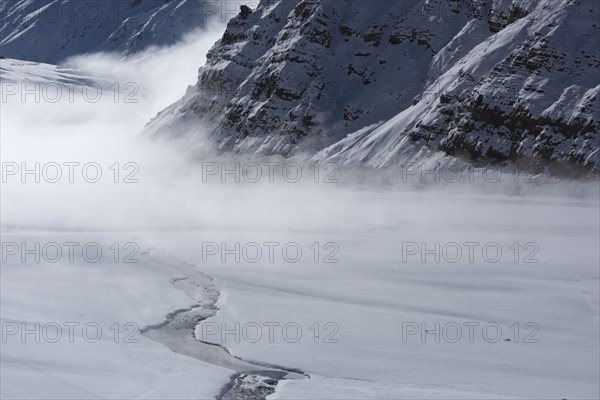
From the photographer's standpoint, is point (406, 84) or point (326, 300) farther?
point (406, 84)

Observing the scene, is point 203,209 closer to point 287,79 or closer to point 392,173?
point 392,173

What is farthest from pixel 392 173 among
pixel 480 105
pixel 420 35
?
pixel 420 35

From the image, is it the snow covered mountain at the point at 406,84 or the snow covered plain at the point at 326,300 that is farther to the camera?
the snow covered mountain at the point at 406,84

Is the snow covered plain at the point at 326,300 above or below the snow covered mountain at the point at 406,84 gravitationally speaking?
below

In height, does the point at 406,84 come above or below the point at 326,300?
above
